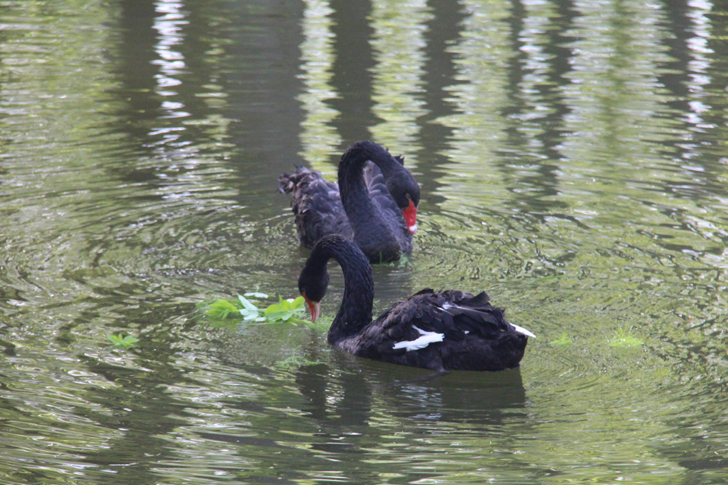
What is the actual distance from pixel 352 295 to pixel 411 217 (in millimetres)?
1903

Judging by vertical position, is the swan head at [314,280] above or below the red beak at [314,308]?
above

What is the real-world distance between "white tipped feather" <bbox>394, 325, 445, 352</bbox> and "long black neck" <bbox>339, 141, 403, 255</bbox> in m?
2.09

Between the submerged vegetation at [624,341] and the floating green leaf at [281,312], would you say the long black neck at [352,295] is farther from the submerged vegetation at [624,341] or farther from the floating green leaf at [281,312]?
the submerged vegetation at [624,341]

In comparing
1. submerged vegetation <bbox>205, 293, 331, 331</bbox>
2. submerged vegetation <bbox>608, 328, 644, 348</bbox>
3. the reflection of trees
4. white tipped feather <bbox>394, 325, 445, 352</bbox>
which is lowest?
the reflection of trees

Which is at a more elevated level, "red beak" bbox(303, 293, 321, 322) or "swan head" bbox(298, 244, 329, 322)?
"swan head" bbox(298, 244, 329, 322)

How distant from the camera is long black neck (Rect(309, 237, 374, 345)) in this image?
19.2 ft

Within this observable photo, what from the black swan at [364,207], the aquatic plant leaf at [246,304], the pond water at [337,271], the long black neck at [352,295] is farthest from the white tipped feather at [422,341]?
the black swan at [364,207]

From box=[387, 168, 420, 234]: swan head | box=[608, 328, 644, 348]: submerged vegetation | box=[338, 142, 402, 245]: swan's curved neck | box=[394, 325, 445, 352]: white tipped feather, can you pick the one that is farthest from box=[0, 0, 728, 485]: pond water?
box=[338, 142, 402, 245]: swan's curved neck

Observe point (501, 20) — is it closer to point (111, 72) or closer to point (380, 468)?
point (111, 72)

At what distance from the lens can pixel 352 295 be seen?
5.89 meters

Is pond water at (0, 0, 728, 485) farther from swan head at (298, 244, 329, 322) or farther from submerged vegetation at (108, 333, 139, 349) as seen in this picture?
swan head at (298, 244, 329, 322)

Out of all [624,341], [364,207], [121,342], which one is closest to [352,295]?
[121,342]

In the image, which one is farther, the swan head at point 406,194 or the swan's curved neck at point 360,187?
the swan head at point 406,194

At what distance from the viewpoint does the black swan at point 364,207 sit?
24.6ft
